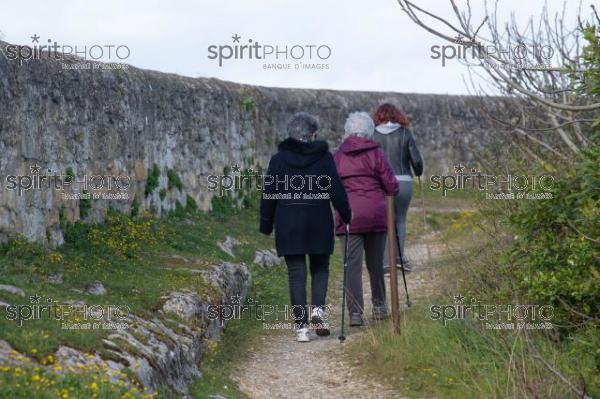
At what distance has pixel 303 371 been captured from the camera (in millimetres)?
7141

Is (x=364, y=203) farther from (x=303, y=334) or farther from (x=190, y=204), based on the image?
(x=190, y=204)

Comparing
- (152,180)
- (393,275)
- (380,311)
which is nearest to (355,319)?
(380,311)

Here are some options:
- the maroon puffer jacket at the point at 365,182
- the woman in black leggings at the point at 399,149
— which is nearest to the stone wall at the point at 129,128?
the woman in black leggings at the point at 399,149

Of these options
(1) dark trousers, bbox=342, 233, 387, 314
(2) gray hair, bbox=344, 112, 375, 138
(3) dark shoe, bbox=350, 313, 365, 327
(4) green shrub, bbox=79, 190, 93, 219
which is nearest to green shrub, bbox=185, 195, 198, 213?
(4) green shrub, bbox=79, 190, 93, 219

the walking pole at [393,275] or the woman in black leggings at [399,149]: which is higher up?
the woman in black leggings at [399,149]

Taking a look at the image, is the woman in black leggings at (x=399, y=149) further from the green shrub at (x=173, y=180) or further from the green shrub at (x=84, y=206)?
the green shrub at (x=84, y=206)

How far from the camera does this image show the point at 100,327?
582cm

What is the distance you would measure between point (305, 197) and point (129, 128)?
3.13 metres

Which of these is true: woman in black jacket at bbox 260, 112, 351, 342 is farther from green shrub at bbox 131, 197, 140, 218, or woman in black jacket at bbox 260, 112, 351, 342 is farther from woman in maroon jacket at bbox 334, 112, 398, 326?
green shrub at bbox 131, 197, 140, 218

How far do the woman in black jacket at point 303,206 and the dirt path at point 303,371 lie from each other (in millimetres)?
254

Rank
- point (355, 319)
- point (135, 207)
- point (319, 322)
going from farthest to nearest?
point (135, 207)
point (355, 319)
point (319, 322)

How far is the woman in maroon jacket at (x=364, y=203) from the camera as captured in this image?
815cm

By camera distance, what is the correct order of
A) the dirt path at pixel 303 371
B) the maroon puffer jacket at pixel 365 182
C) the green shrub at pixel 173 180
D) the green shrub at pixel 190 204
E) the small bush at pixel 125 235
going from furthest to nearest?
the green shrub at pixel 190 204 → the green shrub at pixel 173 180 → the small bush at pixel 125 235 → the maroon puffer jacket at pixel 365 182 → the dirt path at pixel 303 371

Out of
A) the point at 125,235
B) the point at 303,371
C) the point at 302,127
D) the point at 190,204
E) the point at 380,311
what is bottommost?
the point at 303,371
